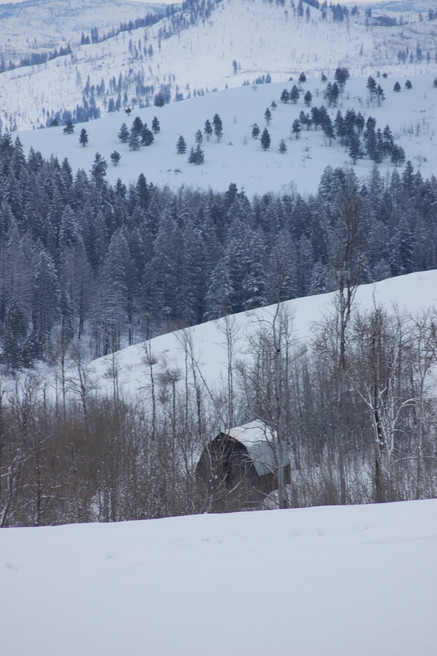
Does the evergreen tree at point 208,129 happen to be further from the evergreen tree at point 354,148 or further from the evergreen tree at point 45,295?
the evergreen tree at point 45,295

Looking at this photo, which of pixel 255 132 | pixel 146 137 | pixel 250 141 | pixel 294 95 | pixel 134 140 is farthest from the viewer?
pixel 294 95

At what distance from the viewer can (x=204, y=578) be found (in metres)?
6.06

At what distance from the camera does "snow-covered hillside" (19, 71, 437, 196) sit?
377ft

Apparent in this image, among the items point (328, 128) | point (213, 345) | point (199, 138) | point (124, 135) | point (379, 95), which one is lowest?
point (213, 345)

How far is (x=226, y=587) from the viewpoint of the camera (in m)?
5.85

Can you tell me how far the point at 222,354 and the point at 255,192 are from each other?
78.5 m

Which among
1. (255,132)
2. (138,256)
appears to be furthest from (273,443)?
(255,132)

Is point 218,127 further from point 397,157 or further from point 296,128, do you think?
point 397,157

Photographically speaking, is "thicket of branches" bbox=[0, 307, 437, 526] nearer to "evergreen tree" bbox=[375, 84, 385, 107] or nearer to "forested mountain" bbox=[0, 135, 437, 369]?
"forested mountain" bbox=[0, 135, 437, 369]

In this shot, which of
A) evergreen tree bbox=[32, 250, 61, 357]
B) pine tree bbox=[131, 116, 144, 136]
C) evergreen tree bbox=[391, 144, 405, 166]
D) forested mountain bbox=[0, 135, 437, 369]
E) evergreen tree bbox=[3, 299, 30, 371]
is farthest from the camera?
pine tree bbox=[131, 116, 144, 136]

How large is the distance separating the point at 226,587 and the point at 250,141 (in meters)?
140

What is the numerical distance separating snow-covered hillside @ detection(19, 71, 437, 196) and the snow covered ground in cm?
10644

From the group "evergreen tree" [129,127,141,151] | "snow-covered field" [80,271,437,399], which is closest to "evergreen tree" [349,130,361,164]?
"evergreen tree" [129,127,141,151]

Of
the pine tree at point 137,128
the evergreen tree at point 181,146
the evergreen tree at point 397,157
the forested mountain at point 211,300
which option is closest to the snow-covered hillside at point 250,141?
the forested mountain at point 211,300
